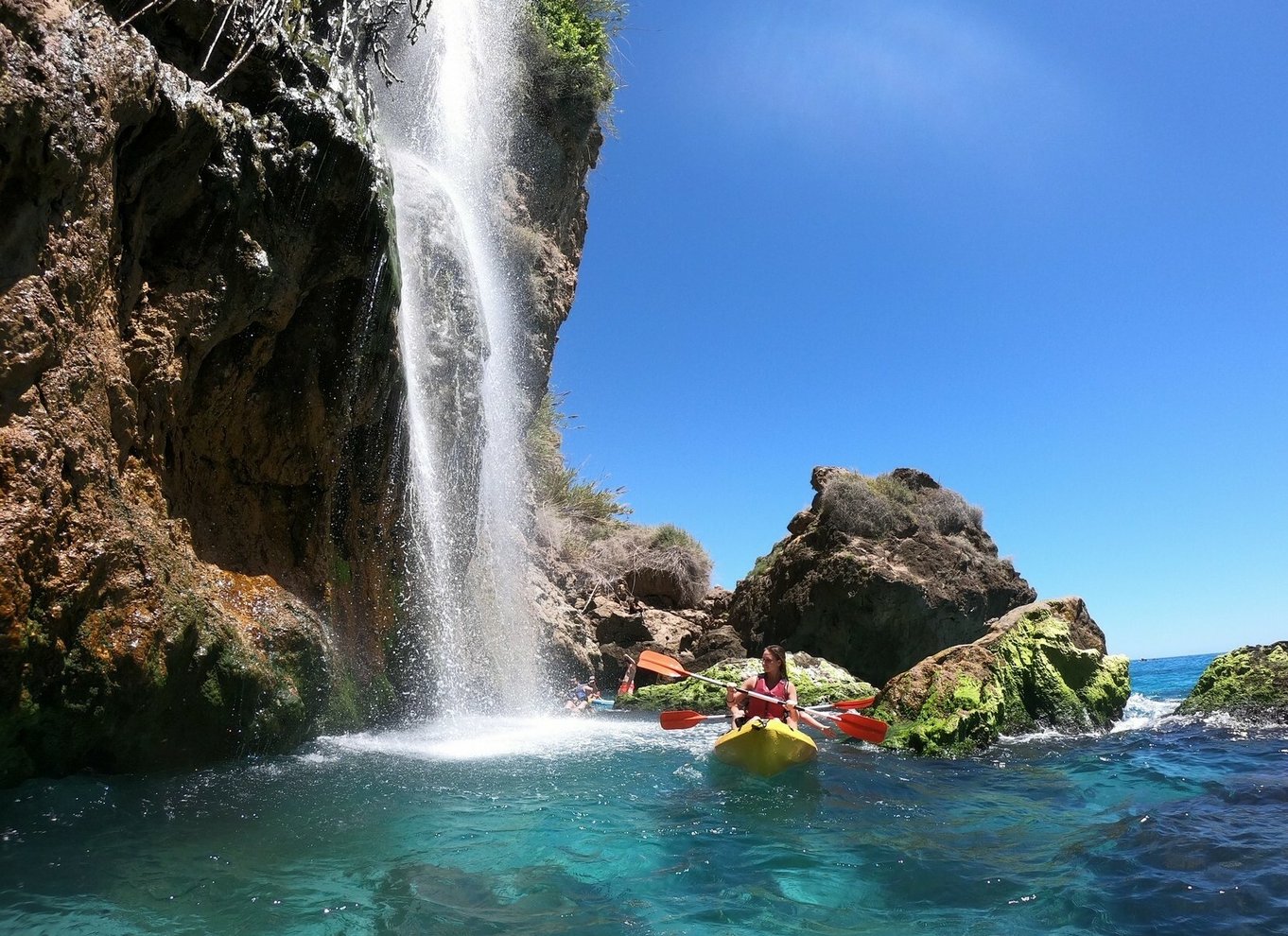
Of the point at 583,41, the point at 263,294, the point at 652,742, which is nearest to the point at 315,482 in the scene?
the point at 263,294

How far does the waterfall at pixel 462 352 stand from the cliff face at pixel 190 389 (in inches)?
50.6

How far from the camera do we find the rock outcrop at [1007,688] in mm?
9172

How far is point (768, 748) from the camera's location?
6891 mm

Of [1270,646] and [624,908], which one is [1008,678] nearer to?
[1270,646]

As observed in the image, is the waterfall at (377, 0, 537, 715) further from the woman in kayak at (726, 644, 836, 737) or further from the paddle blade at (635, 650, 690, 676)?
the woman in kayak at (726, 644, 836, 737)

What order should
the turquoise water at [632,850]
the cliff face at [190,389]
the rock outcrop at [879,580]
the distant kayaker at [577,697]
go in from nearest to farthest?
the turquoise water at [632,850]
the cliff face at [190,389]
the distant kayaker at [577,697]
the rock outcrop at [879,580]

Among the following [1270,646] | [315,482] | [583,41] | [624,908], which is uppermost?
[583,41]

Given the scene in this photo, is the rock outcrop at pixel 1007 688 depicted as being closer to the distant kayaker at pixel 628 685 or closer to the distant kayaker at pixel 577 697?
the distant kayaker at pixel 577 697

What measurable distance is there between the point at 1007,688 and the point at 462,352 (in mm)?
8644

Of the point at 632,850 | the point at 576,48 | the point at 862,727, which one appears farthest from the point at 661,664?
the point at 576,48

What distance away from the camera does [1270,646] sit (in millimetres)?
11727

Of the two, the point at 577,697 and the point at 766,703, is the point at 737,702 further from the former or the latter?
the point at 577,697

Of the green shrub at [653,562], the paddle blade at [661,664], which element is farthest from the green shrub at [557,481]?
the paddle blade at [661,664]

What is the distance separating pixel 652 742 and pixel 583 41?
1490 cm
